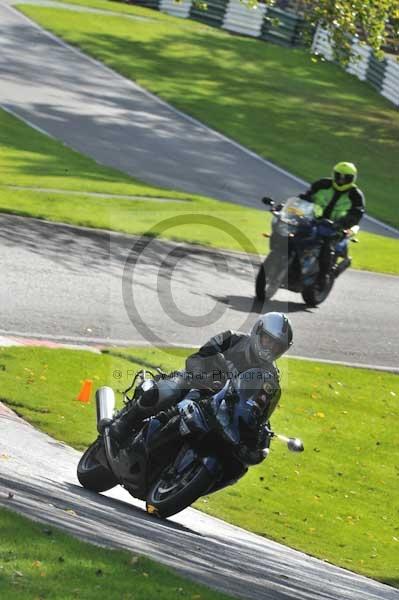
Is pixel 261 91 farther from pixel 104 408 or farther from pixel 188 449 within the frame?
pixel 188 449

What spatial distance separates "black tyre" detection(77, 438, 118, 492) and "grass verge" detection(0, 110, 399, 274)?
11.4 meters

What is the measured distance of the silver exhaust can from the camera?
1017 centimetres

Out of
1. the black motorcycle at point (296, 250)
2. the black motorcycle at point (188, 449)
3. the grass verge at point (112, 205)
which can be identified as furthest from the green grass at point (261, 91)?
the black motorcycle at point (188, 449)

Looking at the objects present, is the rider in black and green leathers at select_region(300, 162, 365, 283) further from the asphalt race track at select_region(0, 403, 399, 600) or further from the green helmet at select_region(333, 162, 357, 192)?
the asphalt race track at select_region(0, 403, 399, 600)

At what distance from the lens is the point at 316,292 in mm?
19938

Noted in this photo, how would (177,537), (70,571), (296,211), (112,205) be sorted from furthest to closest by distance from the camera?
(112,205) → (296,211) → (177,537) → (70,571)

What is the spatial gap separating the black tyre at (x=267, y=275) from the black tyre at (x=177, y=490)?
9.76m

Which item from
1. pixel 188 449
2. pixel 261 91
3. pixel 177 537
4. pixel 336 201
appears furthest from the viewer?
pixel 261 91

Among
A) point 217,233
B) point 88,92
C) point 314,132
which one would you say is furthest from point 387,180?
point 217,233

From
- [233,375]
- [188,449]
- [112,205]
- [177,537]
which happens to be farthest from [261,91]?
[177,537]

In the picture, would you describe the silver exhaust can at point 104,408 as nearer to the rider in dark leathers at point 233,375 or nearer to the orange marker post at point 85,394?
the rider in dark leathers at point 233,375

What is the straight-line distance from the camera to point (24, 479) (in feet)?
30.5

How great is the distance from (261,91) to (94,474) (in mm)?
33321

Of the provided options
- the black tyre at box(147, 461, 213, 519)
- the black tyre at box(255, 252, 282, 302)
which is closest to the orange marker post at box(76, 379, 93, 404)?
the black tyre at box(147, 461, 213, 519)
